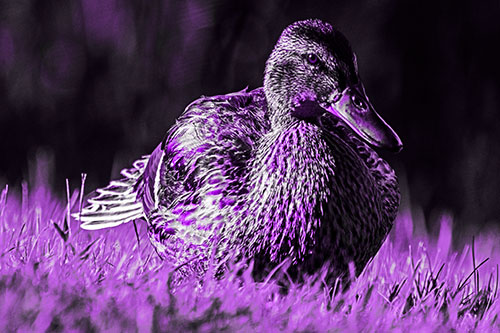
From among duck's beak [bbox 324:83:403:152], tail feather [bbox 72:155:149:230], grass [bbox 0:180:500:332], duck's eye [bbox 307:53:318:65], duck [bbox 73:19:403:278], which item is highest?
duck's eye [bbox 307:53:318:65]

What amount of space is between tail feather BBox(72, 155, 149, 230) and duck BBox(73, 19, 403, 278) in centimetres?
59

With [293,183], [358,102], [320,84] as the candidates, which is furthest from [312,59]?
[293,183]

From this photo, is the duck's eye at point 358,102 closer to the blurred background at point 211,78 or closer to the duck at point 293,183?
the duck at point 293,183

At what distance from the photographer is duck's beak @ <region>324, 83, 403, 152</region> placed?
2.72 metres

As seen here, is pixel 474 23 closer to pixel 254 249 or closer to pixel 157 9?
pixel 157 9

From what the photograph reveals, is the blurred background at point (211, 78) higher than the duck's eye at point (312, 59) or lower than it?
lower

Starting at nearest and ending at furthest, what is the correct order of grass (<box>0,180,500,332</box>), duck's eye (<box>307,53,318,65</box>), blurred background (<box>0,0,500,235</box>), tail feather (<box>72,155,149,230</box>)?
grass (<box>0,180,500,332</box>) < duck's eye (<box>307,53,318,65</box>) < tail feather (<box>72,155,149,230</box>) < blurred background (<box>0,0,500,235</box>)

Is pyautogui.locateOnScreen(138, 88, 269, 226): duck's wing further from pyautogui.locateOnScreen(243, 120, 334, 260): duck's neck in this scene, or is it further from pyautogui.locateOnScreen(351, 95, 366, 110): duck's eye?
pyautogui.locateOnScreen(351, 95, 366, 110): duck's eye

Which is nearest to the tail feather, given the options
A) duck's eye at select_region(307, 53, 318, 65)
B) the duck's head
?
the duck's head

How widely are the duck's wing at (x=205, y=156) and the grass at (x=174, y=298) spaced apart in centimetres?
23

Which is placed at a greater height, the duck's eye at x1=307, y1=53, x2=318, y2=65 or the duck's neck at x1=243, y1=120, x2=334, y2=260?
the duck's eye at x1=307, y1=53, x2=318, y2=65

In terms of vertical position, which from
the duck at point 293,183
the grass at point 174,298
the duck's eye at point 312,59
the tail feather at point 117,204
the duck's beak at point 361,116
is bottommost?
the tail feather at point 117,204

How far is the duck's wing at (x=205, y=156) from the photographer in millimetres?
2867

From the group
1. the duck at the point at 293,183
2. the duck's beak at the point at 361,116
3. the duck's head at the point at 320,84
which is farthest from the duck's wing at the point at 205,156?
the duck's beak at the point at 361,116
